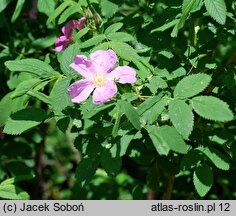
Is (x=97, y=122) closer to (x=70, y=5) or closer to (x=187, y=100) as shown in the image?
(x=187, y=100)

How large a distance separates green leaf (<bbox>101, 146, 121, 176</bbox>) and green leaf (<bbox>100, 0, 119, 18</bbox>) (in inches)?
16.5

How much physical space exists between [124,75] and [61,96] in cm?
17

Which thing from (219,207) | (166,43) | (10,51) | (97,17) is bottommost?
(219,207)

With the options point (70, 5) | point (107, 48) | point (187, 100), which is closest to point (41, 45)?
point (70, 5)

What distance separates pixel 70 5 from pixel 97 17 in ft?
0.37

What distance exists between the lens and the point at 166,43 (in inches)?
63.9

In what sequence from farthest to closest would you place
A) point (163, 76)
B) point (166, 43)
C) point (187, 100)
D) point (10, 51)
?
1. point (10, 51)
2. point (166, 43)
3. point (163, 76)
4. point (187, 100)

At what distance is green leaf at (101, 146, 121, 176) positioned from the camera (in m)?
1.33

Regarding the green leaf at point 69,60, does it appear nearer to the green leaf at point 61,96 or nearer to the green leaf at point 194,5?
the green leaf at point 61,96

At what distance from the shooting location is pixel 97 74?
1.30 metres

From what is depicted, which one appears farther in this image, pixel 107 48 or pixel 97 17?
pixel 97 17

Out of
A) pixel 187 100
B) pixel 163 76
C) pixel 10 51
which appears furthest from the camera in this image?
pixel 10 51

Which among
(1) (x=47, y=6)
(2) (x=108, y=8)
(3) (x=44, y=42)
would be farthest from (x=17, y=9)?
(2) (x=108, y=8)

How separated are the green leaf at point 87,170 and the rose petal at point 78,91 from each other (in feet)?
0.71
